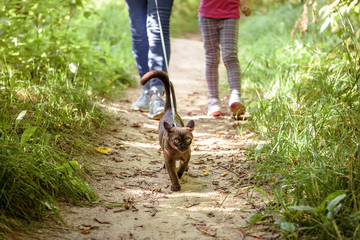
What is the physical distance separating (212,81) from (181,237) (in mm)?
3046

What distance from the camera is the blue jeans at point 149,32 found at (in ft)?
14.3

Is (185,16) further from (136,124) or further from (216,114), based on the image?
(136,124)

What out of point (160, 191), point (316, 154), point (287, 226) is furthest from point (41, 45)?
point (287, 226)

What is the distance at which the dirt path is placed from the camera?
2.17 meters

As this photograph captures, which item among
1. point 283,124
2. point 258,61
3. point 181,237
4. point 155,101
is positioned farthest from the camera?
point 258,61

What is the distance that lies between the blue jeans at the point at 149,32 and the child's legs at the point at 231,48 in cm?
68

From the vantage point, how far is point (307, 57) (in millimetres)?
5199

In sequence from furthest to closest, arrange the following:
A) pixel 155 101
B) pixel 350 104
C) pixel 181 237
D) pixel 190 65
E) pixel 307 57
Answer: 1. pixel 190 65
2. pixel 307 57
3. pixel 155 101
4. pixel 350 104
5. pixel 181 237

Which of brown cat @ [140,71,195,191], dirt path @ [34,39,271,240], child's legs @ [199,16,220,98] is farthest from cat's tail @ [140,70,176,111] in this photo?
child's legs @ [199,16,220,98]

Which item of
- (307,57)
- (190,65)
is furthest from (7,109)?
(190,65)

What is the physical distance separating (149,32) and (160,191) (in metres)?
2.33

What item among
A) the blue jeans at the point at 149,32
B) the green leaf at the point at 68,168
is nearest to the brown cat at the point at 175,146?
the green leaf at the point at 68,168

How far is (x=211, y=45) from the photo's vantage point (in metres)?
4.73

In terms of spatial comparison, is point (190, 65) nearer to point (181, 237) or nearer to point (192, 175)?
point (192, 175)
